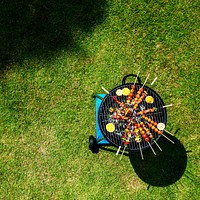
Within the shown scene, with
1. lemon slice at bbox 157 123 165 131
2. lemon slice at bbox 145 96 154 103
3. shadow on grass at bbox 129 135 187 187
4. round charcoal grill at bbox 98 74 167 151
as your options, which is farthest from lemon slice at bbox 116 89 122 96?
shadow on grass at bbox 129 135 187 187

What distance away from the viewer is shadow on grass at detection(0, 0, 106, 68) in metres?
6.89

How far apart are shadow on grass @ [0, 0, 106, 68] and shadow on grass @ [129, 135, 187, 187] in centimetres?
246

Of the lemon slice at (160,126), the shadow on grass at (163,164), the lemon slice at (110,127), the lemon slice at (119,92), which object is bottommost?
the shadow on grass at (163,164)

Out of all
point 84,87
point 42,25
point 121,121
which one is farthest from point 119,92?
point 42,25

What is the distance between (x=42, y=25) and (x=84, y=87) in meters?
1.48

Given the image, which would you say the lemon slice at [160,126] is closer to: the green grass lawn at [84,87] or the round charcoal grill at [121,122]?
the round charcoal grill at [121,122]

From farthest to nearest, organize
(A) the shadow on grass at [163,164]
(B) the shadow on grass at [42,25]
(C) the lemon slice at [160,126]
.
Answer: (B) the shadow on grass at [42,25] → (A) the shadow on grass at [163,164] → (C) the lemon slice at [160,126]

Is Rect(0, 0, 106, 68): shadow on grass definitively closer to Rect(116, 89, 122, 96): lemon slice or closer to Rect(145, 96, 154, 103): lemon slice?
Rect(116, 89, 122, 96): lemon slice

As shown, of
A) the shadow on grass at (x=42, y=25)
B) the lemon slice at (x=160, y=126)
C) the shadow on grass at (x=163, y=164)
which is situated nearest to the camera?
the lemon slice at (x=160, y=126)

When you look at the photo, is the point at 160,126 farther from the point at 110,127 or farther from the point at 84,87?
the point at 84,87

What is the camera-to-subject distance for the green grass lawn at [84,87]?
645cm

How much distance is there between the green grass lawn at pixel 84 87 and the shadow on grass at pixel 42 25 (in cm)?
2

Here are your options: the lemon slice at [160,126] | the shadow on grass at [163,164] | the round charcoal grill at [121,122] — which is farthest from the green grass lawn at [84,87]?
the lemon slice at [160,126]

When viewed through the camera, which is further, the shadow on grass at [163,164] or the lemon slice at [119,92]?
the shadow on grass at [163,164]
